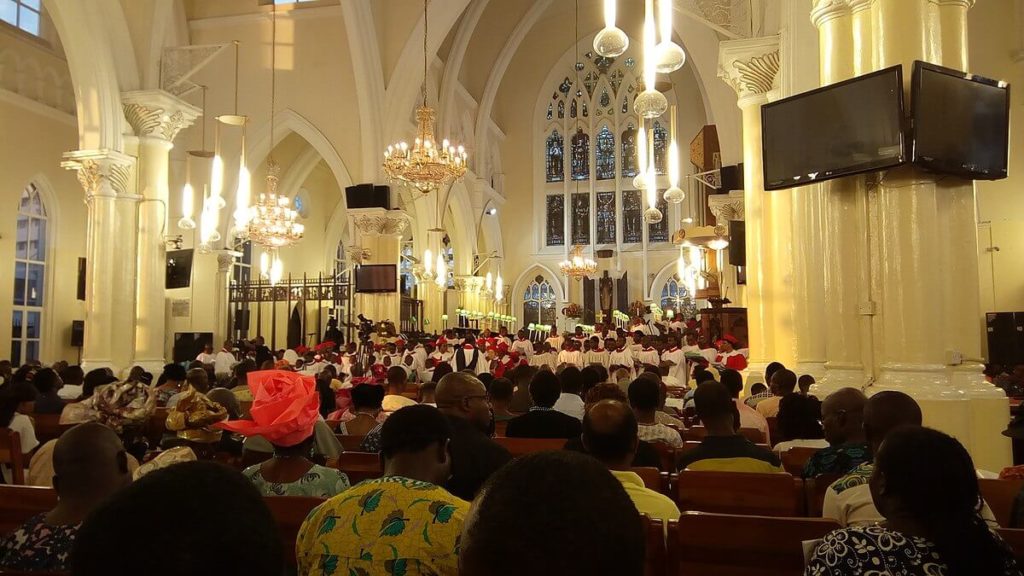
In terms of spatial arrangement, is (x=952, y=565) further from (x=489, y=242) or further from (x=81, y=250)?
(x=489, y=242)

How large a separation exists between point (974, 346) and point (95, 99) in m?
12.9

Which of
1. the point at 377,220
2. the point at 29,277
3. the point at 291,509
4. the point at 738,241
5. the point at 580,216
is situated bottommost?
the point at 291,509

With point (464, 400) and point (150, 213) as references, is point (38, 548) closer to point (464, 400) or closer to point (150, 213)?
point (464, 400)

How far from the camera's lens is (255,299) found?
71.4 ft

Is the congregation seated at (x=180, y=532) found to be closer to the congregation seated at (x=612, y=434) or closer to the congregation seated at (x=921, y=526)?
the congregation seated at (x=921, y=526)

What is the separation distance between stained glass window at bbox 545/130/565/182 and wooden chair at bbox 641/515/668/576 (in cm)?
3114

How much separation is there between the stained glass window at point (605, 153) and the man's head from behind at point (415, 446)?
31.0 metres

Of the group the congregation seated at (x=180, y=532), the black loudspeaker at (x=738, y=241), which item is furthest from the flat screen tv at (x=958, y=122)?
the black loudspeaker at (x=738, y=241)

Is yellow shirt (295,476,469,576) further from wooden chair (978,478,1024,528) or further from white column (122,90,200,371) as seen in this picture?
white column (122,90,200,371)

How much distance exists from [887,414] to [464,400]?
182 cm

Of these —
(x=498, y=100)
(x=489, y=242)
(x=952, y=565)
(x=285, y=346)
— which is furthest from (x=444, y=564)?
(x=498, y=100)

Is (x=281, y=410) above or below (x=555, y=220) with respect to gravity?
below

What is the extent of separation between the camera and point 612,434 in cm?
285

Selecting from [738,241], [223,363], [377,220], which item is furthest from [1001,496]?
[377,220]
